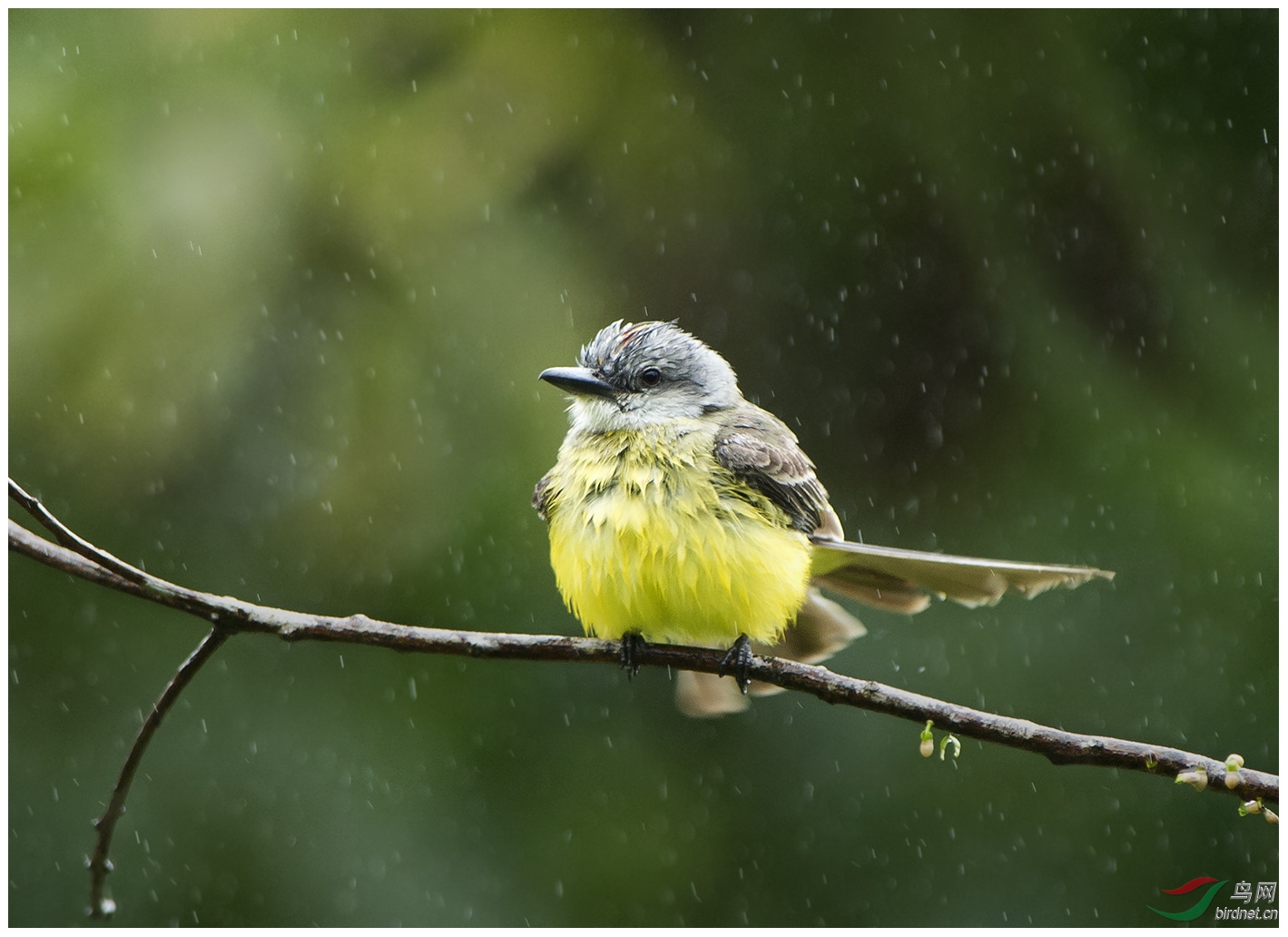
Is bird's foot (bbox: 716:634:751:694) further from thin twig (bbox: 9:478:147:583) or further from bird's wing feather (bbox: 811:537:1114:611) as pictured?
thin twig (bbox: 9:478:147:583)

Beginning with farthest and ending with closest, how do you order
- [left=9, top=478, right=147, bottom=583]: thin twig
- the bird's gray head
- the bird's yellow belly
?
1. the bird's gray head
2. the bird's yellow belly
3. [left=9, top=478, right=147, bottom=583]: thin twig

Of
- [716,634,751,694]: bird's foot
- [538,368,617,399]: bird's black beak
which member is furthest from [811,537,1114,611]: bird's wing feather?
[538,368,617,399]: bird's black beak

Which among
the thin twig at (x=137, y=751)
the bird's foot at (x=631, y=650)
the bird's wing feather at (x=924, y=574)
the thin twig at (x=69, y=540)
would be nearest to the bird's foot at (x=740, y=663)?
the bird's foot at (x=631, y=650)

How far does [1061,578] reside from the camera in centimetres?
231

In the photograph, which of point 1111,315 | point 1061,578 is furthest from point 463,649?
point 1111,315

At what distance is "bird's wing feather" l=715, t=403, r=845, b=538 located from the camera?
270 cm

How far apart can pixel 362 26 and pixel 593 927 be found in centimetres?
247

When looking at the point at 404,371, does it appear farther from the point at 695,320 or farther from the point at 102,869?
the point at 102,869

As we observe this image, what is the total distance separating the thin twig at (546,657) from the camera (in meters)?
1.85

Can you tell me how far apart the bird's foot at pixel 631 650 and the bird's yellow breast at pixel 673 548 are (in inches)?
1.0

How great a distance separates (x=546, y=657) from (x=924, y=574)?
1.04 metres

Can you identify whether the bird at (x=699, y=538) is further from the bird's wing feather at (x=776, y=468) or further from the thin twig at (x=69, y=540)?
the thin twig at (x=69, y=540)

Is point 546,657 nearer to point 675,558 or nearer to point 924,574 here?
point 675,558

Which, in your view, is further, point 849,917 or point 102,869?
point 849,917
